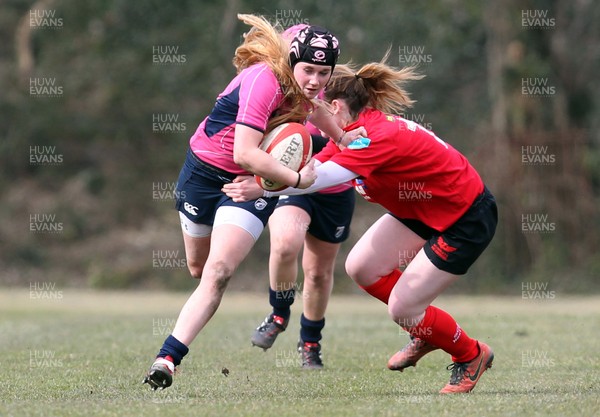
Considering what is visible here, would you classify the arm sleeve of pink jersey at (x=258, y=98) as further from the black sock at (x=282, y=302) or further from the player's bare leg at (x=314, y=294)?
the black sock at (x=282, y=302)

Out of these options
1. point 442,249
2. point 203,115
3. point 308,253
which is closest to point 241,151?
point 442,249

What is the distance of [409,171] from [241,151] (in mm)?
946

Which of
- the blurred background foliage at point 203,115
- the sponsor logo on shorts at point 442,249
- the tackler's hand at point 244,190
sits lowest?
the blurred background foliage at point 203,115

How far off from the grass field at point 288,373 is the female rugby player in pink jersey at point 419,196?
1.17ft

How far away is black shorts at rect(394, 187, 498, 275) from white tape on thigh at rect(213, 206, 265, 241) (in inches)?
38.0

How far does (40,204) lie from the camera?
26391 millimetres

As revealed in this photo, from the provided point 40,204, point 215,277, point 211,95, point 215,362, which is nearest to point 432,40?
point 211,95

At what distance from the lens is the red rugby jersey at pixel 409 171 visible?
18.4 feet

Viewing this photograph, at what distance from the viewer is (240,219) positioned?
5.83m

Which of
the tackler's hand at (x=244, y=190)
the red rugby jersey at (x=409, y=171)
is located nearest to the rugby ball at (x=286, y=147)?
the tackler's hand at (x=244, y=190)

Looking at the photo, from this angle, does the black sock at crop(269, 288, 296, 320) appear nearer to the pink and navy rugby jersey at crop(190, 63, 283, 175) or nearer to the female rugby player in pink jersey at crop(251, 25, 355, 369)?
the female rugby player in pink jersey at crop(251, 25, 355, 369)

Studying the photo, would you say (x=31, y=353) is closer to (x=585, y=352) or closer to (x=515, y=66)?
(x=585, y=352)

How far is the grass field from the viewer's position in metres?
5.14

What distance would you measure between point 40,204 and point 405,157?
21.9 m
